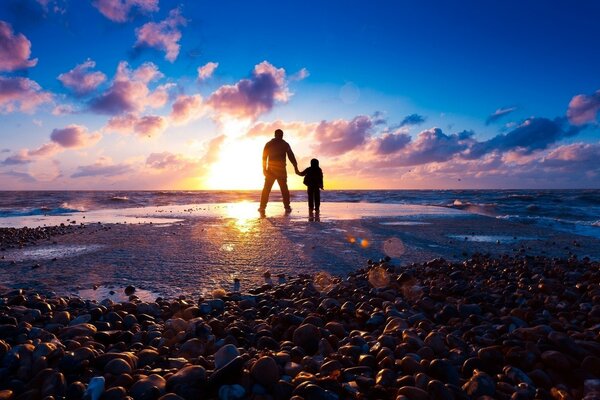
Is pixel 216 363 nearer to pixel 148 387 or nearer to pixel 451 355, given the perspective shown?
pixel 148 387

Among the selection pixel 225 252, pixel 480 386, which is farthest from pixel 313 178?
pixel 480 386

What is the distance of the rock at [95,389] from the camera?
5.70ft

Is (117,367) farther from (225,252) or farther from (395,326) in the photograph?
(225,252)

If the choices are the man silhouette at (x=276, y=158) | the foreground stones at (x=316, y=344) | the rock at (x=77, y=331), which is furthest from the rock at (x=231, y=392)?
the man silhouette at (x=276, y=158)

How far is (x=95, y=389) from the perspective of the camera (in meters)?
1.77

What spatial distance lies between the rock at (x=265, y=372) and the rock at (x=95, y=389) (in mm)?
704

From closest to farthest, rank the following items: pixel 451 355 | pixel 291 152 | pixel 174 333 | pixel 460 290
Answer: pixel 451 355
pixel 174 333
pixel 460 290
pixel 291 152

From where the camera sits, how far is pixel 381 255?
228 inches

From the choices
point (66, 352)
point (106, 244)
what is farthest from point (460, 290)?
point (106, 244)

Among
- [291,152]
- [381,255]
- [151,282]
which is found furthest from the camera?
[291,152]

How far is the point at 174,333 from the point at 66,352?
26.2 inches

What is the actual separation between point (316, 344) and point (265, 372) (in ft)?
2.14

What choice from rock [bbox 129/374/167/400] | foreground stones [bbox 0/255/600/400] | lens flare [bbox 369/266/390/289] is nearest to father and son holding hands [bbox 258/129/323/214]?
lens flare [bbox 369/266/390/289]

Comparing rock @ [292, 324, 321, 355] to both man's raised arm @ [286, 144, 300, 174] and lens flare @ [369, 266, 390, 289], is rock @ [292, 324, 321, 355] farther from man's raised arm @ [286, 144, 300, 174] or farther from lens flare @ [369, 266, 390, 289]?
man's raised arm @ [286, 144, 300, 174]
